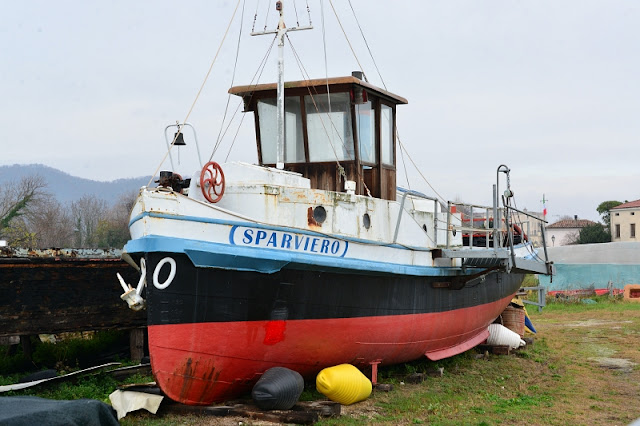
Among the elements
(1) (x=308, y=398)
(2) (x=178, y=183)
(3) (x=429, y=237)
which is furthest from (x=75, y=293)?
(3) (x=429, y=237)

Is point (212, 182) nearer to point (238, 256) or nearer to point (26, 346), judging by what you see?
point (238, 256)

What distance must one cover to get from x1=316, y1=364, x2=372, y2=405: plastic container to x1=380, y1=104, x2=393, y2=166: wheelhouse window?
4.02 meters

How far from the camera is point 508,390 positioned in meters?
10.6

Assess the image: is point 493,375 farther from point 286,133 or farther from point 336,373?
point 286,133

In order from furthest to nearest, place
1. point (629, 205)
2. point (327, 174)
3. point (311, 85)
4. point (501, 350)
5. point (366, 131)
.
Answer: point (629, 205) → point (501, 350) → point (366, 131) → point (327, 174) → point (311, 85)

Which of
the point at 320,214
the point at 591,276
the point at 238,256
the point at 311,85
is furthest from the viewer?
the point at 591,276

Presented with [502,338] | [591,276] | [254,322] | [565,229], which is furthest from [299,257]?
[565,229]

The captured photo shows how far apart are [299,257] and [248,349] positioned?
1268 millimetres

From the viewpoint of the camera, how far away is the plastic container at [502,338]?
14.4 m

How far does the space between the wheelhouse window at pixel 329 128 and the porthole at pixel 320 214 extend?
1.75 metres

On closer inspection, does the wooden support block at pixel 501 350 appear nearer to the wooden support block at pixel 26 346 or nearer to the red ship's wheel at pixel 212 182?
the red ship's wheel at pixel 212 182

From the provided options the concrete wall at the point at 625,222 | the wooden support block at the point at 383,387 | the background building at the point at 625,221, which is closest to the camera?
the wooden support block at the point at 383,387

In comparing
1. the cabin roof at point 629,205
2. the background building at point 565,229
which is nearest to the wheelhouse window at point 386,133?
the cabin roof at point 629,205

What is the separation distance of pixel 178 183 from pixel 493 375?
641 cm
